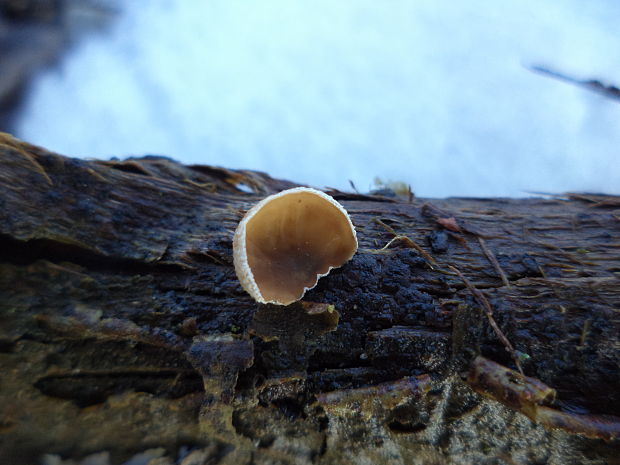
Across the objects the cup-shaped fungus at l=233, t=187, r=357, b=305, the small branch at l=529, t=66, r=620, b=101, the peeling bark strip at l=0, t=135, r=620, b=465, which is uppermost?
the small branch at l=529, t=66, r=620, b=101

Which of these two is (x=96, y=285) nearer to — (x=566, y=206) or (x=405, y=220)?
(x=405, y=220)

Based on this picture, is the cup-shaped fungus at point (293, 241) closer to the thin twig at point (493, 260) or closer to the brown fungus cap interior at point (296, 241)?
the brown fungus cap interior at point (296, 241)

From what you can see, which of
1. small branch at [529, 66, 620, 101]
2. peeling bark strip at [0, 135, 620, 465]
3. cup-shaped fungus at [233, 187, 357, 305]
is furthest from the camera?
small branch at [529, 66, 620, 101]

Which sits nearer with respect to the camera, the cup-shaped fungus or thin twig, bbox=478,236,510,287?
the cup-shaped fungus

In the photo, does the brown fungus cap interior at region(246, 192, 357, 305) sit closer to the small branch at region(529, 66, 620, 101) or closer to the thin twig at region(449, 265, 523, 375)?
the thin twig at region(449, 265, 523, 375)

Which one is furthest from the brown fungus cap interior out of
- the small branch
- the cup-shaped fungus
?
the small branch

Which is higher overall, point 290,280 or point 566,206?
point 566,206

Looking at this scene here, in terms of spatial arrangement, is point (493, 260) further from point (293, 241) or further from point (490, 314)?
point (293, 241)

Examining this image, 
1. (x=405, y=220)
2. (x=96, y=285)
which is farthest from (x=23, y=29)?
(x=405, y=220)
